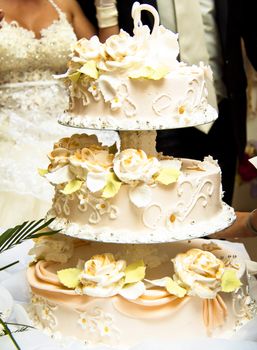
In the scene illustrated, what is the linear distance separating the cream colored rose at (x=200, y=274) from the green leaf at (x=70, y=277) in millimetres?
195

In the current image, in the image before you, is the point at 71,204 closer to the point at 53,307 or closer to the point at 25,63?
the point at 53,307

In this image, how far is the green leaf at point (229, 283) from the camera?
3.98 feet

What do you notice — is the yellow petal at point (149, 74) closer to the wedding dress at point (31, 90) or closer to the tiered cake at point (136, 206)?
the tiered cake at point (136, 206)

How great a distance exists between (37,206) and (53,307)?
0.78 metres

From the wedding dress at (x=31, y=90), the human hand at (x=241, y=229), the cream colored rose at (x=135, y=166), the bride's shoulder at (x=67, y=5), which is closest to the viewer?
the cream colored rose at (x=135, y=166)

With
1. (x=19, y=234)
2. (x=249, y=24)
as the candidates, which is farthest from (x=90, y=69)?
(x=249, y=24)

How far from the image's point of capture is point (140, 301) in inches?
47.4

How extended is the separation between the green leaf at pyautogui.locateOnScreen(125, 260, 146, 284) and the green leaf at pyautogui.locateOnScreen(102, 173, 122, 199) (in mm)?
156

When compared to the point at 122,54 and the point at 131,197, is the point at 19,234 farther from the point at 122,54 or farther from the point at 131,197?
the point at 122,54

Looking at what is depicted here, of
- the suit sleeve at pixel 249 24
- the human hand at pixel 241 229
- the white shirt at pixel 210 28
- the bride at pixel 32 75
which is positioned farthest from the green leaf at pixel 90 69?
the suit sleeve at pixel 249 24

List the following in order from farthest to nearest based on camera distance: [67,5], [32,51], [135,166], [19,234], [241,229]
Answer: [67,5]
[32,51]
[241,229]
[135,166]
[19,234]

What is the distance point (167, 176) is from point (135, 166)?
0.22 ft

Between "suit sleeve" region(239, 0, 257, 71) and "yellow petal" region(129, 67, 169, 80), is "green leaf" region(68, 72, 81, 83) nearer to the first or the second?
"yellow petal" region(129, 67, 169, 80)

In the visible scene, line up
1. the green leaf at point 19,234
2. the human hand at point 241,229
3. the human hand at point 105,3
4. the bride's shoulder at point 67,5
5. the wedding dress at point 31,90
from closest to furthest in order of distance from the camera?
the green leaf at point 19,234 → the human hand at point 241,229 → the wedding dress at point 31,90 → the human hand at point 105,3 → the bride's shoulder at point 67,5
